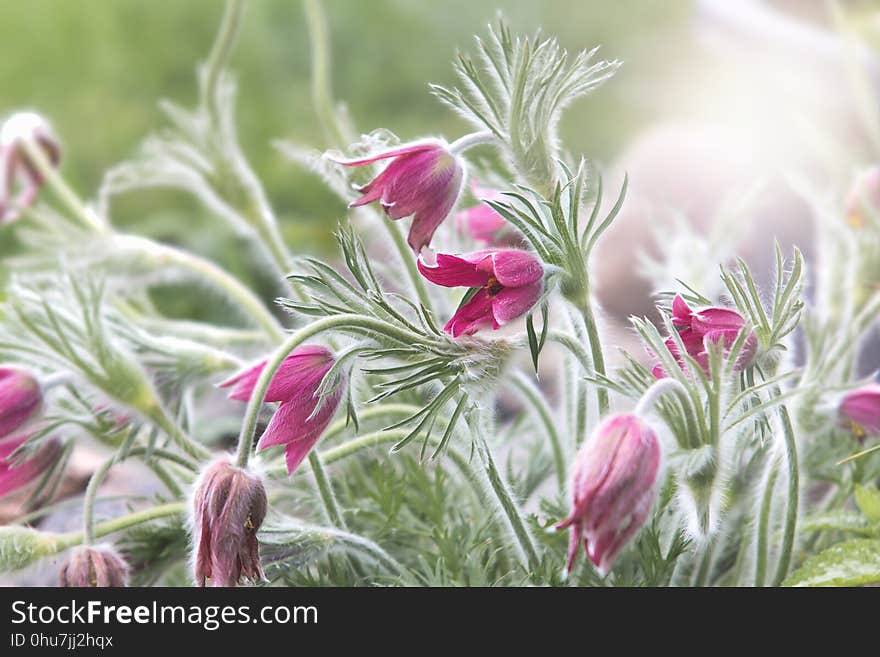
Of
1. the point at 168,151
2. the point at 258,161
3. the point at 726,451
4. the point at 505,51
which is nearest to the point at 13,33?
the point at 258,161

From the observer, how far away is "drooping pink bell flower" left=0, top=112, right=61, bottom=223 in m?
0.91

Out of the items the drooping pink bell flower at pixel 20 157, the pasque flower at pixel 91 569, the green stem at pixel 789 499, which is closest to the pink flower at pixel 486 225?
the green stem at pixel 789 499

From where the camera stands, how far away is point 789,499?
0.57 metres

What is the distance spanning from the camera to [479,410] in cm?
51

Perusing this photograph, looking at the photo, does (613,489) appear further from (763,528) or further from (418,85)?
(418,85)

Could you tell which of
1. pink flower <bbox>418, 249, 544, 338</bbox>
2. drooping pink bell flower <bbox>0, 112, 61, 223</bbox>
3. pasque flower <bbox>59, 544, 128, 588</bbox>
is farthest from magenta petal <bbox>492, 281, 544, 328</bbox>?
drooping pink bell flower <bbox>0, 112, 61, 223</bbox>

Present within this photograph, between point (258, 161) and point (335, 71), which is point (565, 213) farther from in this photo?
point (335, 71)

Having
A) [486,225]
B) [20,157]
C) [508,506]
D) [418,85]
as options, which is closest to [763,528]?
[508,506]

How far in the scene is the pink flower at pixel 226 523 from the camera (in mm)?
475

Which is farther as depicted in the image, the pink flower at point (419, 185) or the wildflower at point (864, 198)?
the wildflower at point (864, 198)

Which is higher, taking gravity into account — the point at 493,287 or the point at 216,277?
the point at 216,277

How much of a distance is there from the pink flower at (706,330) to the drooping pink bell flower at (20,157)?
25.5 inches

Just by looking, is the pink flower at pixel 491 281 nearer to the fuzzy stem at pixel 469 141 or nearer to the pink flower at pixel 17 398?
the fuzzy stem at pixel 469 141
